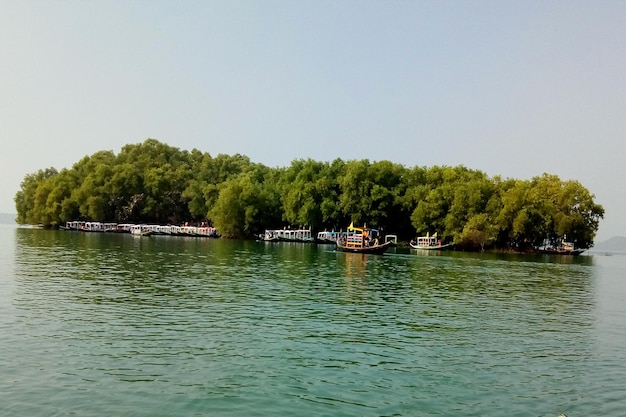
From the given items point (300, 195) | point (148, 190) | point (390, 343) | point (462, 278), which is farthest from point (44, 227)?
point (390, 343)

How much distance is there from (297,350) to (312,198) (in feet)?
324

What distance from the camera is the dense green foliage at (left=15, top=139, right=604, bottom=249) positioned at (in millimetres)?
102625

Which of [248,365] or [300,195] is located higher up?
[300,195]

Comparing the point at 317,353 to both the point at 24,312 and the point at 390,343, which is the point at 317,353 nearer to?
the point at 390,343

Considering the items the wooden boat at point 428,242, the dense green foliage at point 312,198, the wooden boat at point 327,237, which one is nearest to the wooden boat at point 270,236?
the dense green foliage at point 312,198

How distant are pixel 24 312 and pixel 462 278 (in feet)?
112

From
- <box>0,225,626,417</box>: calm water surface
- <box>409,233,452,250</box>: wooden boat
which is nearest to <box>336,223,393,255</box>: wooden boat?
<box>409,233,452,250</box>: wooden boat

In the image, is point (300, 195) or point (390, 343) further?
point (300, 195)

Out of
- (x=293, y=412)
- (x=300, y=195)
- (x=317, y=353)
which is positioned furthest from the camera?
(x=300, y=195)

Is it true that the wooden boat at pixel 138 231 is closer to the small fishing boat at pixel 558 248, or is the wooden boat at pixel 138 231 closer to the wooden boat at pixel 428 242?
the wooden boat at pixel 428 242

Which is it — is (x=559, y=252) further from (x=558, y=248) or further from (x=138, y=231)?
(x=138, y=231)

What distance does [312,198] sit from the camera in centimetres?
11775

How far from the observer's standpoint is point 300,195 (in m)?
119

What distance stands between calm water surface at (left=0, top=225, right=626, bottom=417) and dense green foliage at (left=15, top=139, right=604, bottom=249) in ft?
219
